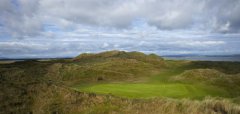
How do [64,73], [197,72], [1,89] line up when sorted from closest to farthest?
1. [1,89]
2. [197,72]
3. [64,73]

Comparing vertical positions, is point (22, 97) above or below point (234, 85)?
above

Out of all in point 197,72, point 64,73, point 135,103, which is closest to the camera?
point 135,103

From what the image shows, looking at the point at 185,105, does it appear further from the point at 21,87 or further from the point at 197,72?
the point at 197,72

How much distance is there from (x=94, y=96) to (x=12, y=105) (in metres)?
3.84

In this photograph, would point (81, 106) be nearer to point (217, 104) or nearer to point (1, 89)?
point (1, 89)

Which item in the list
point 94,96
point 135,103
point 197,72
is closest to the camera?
point 135,103

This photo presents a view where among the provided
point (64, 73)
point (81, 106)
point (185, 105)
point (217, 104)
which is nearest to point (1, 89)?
point (81, 106)

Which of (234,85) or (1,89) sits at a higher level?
(1,89)

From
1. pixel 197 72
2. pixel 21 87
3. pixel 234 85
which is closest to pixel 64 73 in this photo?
pixel 197 72

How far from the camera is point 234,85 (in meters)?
39.0

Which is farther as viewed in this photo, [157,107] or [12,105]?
[12,105]

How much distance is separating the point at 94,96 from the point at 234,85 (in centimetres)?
3061

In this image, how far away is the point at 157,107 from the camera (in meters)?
11.9

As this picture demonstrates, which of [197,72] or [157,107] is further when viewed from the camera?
[197,72]
